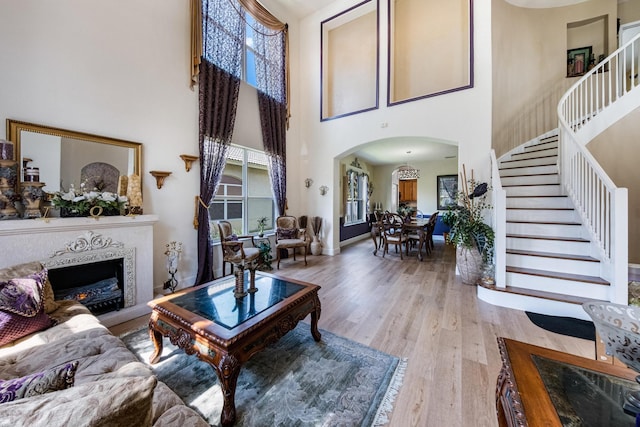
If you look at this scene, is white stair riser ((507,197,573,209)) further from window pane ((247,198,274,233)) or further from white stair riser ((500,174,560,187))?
window pane ((247,198,274,233))

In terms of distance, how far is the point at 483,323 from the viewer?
2.43 m

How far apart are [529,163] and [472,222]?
6.85 feet

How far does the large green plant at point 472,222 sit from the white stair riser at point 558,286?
46 cm

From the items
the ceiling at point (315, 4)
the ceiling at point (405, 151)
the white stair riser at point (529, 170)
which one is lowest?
the white stair riser at point (529, 170)

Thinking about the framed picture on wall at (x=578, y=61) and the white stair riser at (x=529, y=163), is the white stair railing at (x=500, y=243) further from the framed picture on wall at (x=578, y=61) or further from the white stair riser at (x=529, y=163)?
the framed picture on wall at (x=578, y=61)

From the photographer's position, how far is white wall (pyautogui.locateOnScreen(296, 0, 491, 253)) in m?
3.97

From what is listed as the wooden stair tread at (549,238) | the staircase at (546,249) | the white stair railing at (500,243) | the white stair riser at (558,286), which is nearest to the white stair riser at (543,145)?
the staircase at (546,249)

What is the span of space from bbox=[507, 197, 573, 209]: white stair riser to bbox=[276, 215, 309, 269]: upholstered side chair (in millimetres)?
3605

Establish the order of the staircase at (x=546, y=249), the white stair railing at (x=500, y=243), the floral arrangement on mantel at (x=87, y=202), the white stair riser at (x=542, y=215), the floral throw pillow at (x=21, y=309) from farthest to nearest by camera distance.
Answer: the white stair riser at (x=542, y=215) < the white stair railing at (x=500, y=243) < the staircase at (x=546, y=249) < the floral arrangement on mantel at (x=87, y=202) < the floral throw pillow at (x=21, y=309)

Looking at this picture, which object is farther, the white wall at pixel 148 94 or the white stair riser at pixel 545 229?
the white stair riser at pixel 545 229

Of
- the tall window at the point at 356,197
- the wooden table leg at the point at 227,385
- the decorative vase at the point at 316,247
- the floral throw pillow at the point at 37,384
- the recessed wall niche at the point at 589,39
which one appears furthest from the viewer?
the tall window at the point at 356,197

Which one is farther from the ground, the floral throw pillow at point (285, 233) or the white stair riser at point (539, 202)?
the white stair riser at point (539, 202)

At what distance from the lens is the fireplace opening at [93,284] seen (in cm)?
231

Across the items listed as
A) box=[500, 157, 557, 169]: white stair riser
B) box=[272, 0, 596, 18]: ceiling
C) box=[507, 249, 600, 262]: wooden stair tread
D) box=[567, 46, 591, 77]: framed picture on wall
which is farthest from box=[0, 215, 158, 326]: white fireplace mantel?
box=[567, 46, 591, 77]: framed picture on wall
